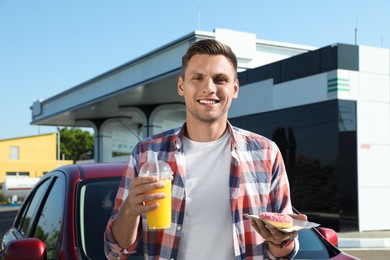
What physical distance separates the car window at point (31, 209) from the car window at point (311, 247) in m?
1.86

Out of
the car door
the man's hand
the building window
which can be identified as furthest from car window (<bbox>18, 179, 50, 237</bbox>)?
the building window

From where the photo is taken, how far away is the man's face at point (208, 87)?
2.16m

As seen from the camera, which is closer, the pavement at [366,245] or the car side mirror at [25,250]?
the car side mirror at [25,250]

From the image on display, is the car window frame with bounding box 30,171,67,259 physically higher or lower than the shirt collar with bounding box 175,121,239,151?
lower

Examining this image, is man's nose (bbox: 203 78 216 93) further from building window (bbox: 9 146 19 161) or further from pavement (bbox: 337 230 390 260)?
building window (bbox: 9 146 19 161)

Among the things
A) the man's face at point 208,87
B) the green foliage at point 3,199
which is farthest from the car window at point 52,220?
the green foliage at point 3,199

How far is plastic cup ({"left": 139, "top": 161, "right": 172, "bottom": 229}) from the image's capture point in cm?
193

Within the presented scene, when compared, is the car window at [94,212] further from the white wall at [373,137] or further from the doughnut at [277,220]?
the white wall at [373,137]

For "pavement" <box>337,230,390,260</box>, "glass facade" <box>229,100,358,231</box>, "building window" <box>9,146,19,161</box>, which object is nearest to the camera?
"pavement" <box>337,230,390,260</box>

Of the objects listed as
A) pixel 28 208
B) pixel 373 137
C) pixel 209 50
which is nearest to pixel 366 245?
pixel 373 137

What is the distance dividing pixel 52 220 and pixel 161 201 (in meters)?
1.77

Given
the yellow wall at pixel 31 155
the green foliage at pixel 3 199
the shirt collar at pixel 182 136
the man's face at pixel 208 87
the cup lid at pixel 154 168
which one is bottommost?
the green foliage at pixel 3 199

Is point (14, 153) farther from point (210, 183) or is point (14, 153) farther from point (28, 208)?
point (210, 183)

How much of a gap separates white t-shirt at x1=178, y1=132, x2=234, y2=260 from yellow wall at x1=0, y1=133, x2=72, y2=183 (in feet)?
174
